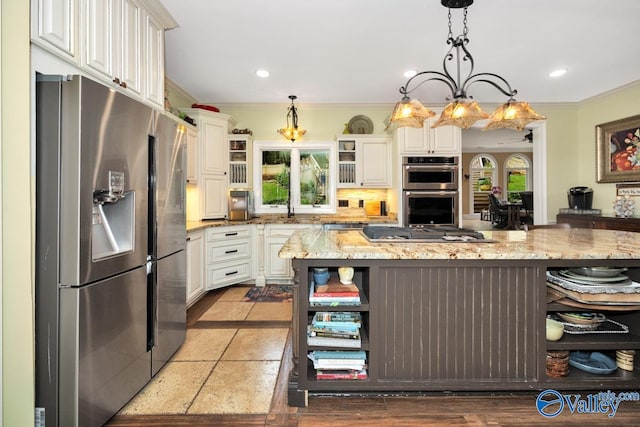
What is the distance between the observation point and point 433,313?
168cm

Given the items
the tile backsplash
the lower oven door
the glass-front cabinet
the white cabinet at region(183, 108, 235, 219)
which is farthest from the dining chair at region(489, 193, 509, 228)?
the white cabinet at region(183, 108, 235, 219)

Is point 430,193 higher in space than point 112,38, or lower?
lower

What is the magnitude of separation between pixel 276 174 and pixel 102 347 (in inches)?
136

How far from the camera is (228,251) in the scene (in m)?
3.85

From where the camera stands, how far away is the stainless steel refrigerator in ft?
4.33

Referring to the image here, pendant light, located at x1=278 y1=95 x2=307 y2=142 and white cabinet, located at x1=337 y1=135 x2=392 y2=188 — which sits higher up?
pendant light, located at x1=278 y1=95 x2=307 y2=142

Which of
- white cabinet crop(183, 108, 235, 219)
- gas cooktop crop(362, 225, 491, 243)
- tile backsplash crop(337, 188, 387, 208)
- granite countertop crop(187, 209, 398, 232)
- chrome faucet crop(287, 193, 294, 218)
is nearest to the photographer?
gas cooktop crop(362, 225, 491, 243)

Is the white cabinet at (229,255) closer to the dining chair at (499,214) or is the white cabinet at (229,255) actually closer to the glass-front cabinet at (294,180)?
the glass-front cabinet at (294,180)

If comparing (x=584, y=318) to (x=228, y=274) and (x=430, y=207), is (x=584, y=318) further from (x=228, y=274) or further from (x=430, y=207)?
(x=228, y=274)

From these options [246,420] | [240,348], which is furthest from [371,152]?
[246,420]

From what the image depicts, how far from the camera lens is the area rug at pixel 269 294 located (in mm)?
3598

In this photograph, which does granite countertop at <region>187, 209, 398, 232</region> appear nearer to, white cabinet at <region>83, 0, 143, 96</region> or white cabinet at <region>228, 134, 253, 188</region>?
white cabinet at <region>228, 134, 253, 188</region>

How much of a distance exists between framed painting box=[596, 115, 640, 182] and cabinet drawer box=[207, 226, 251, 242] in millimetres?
4810

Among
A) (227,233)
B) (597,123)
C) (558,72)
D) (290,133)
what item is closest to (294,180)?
(290,133)
